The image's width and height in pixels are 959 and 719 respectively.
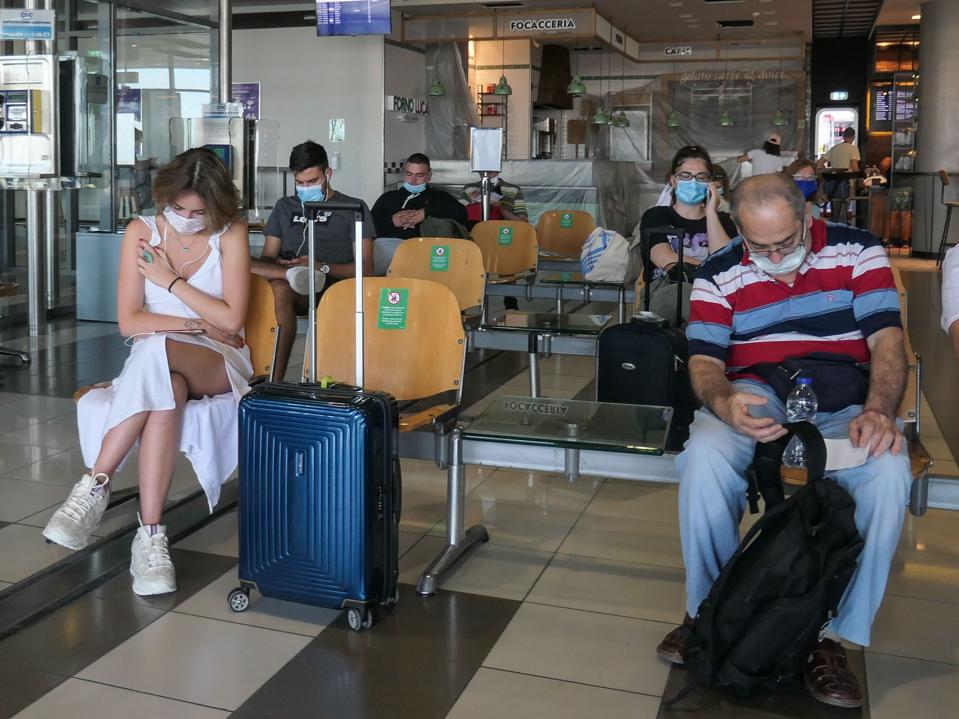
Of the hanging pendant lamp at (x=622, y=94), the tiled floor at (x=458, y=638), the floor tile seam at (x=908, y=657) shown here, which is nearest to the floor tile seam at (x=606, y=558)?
the tiled floor at (x=458, y=638)

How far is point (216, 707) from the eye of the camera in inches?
81.0

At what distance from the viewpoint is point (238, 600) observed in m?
2.52

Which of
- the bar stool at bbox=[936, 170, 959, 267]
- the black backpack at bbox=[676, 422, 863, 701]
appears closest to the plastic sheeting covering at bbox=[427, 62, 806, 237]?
the bar stool at bbox=[936, 170, 959, 267]

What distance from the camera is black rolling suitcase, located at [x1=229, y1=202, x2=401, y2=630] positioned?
7.79 feet

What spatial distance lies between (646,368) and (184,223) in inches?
57.8

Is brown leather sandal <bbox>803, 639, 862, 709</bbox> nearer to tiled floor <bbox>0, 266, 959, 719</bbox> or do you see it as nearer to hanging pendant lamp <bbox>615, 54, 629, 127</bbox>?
tiled floor <bbox>0, 266, 959, 719</bbox>

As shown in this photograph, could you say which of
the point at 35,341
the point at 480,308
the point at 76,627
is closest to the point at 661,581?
the point at 76,627

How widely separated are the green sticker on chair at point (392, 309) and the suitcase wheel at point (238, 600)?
865 mm

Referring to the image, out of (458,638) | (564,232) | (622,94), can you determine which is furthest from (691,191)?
(622,94)

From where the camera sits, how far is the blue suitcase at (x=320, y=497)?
7.79 ft

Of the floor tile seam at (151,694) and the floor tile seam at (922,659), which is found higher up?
the floor tile seam at (922,659)

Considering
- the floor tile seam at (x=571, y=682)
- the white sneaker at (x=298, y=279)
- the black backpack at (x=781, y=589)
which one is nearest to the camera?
the black backpack at (x=781, y=589)

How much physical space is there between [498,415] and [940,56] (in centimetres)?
1238

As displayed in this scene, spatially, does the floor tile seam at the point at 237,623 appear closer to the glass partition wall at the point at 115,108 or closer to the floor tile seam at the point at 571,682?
the floor tile seam at the point at 571,682
